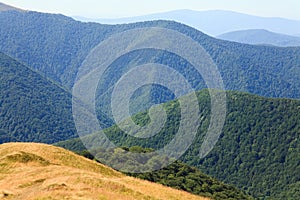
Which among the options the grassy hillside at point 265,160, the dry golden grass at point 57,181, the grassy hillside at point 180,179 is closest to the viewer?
the dry golden grass at point 57,181

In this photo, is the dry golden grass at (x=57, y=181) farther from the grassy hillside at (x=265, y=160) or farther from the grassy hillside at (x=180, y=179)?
the grassy hillside at (x=265, y=160)

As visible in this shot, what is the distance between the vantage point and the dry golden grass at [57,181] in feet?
128

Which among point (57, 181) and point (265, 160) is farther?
point (265, 160)

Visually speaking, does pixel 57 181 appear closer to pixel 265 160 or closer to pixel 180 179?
pixel 180 179

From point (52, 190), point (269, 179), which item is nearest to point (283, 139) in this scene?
point (269, 179)

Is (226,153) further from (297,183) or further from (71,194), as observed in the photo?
(71,194)

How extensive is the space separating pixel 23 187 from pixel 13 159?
13.0 m

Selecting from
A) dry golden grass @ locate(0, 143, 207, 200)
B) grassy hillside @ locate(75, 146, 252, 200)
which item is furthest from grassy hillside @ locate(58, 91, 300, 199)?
dry golden grass @ locate(0, 143, 207, 200)

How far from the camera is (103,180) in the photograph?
43406 millimetres

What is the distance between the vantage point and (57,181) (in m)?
42.0

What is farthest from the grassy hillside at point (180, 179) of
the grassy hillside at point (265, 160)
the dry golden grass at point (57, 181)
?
the grassy hillside at point (265, 160)

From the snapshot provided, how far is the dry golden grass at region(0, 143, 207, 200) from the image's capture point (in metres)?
39.1

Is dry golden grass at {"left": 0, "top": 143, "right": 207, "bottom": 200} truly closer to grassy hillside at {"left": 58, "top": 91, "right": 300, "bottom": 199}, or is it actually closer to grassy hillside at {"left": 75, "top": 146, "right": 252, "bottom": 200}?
grassy hillside at {"left": 75, "top": 146, "right": 252, "bottom": 200}

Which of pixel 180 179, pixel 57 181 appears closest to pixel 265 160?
pixel 180 179
